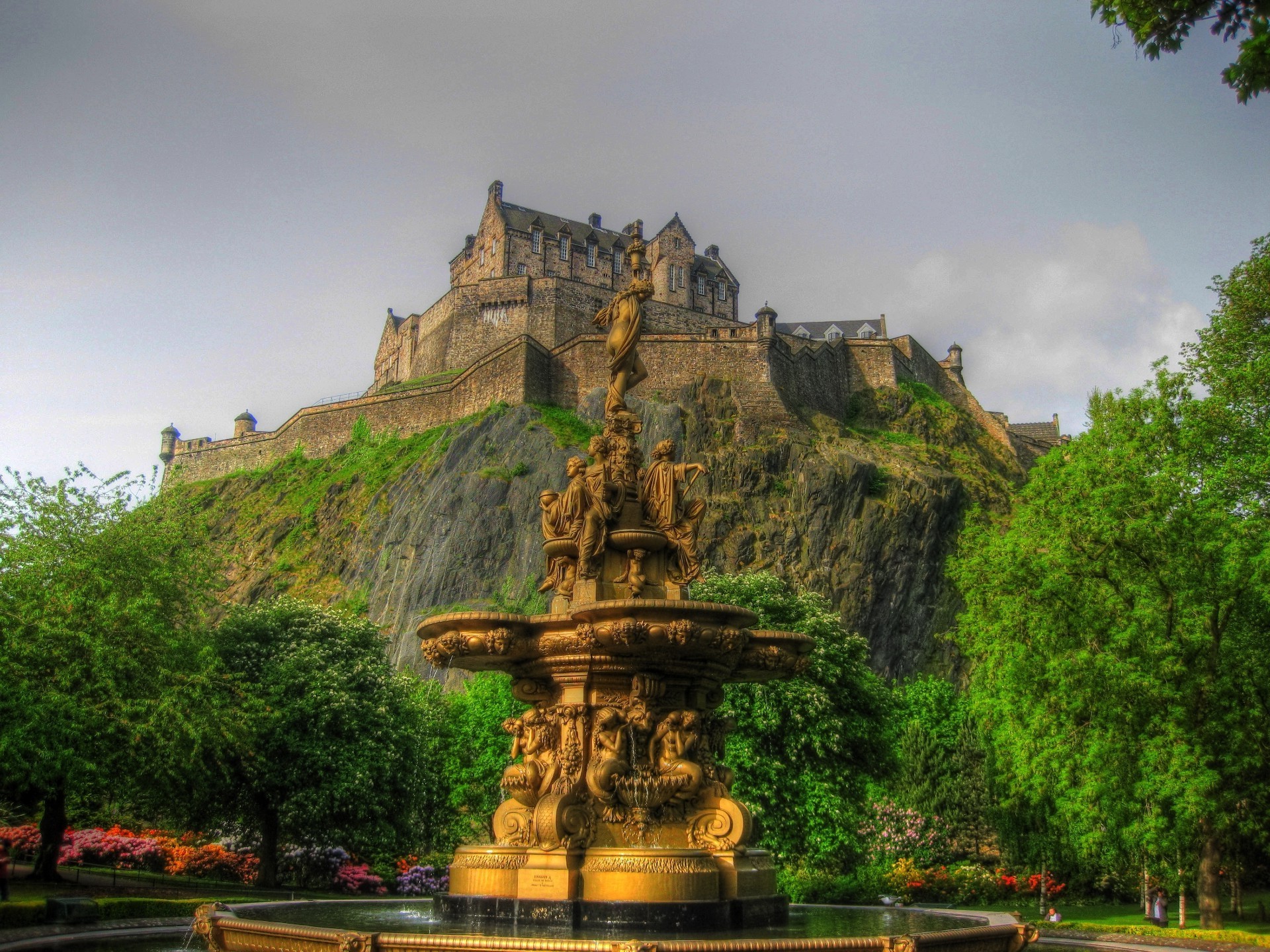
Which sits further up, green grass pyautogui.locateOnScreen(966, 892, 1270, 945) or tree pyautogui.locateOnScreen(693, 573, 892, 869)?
tree pyautogui.locateOnScreen(693, 573, 892, 869)

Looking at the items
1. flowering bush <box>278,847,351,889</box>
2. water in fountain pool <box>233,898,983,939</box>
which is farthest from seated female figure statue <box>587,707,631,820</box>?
flowering bush <box>278,847,351,889</box>

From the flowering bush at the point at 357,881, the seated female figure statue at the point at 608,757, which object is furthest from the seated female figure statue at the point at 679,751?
the flowering bush at the point at 357,881

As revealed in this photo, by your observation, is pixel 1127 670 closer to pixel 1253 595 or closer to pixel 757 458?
pixel 1253 595

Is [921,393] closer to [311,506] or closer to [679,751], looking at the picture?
[311,506]

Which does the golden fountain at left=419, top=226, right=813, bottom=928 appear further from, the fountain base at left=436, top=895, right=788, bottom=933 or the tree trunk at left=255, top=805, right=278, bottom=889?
the tree trunk at left=255, top=805, right=278, bottom=889

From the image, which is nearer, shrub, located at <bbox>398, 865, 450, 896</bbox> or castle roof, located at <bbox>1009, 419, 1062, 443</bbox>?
shrub, located at <bbox>398, 865, 450, 896</bbox>

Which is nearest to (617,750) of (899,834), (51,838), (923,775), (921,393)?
(51,838)

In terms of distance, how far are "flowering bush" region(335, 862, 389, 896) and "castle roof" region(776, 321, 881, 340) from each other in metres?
66.8

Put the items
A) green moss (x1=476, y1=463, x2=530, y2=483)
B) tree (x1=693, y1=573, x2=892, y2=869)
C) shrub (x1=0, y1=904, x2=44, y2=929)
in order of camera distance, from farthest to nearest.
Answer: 1. green moss (x1=476, y1=463, x2=530, y2=483)
2. tree (x1=693, y1=573, x2=892, y2=869)
3. shrub (x1=0, y1=904, x2=44, y2=929)

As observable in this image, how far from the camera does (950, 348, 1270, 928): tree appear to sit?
65.3 ft

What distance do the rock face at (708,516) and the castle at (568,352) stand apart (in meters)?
2.97

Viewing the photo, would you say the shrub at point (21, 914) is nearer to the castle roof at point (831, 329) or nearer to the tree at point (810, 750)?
the tree at point (810, 750)

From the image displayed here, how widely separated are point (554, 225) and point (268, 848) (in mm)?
70741

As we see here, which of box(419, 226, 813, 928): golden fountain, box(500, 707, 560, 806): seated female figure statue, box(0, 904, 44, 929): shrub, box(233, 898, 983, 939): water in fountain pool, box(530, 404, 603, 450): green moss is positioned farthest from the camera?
box(530, 404, 603, 450): green moss
